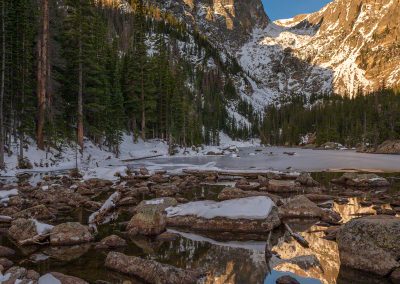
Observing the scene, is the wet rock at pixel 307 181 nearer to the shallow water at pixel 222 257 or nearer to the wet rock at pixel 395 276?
the shallow water at pixel 222 257

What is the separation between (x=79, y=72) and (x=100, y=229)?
2687 centimetres

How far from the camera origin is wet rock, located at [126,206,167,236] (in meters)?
11.1

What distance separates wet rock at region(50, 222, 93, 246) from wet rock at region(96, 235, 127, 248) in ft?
2.11

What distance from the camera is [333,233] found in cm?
1066

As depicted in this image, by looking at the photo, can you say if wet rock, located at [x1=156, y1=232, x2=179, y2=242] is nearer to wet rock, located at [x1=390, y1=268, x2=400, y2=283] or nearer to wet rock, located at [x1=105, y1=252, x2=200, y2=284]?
wet rock, located at [x1=105, y1=252, x2=200, y2=284]

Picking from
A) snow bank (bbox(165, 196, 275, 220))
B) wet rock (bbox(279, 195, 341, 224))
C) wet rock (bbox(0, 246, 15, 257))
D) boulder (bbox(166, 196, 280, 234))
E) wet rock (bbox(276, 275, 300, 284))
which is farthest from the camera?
wet rock (bbox(279, 195, 341, 224))

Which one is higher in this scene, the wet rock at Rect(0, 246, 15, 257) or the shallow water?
the wet rock at Rect(0, 246, 15, 257)

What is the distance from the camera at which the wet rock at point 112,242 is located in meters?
9.69

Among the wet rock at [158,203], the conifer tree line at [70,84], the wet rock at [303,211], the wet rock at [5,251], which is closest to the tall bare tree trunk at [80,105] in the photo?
the conifer tree line at [70,84]

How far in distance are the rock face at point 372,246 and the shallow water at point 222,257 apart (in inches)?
11.3

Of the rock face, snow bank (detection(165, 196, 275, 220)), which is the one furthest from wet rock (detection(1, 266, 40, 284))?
the rock face

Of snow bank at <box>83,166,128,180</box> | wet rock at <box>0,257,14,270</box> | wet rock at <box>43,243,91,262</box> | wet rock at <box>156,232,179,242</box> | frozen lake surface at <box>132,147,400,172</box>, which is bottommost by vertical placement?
frozen lake surface at <box>132,147,400,172</box>

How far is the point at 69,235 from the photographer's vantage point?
33.0ft

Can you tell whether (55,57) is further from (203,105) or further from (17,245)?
(203,105)
